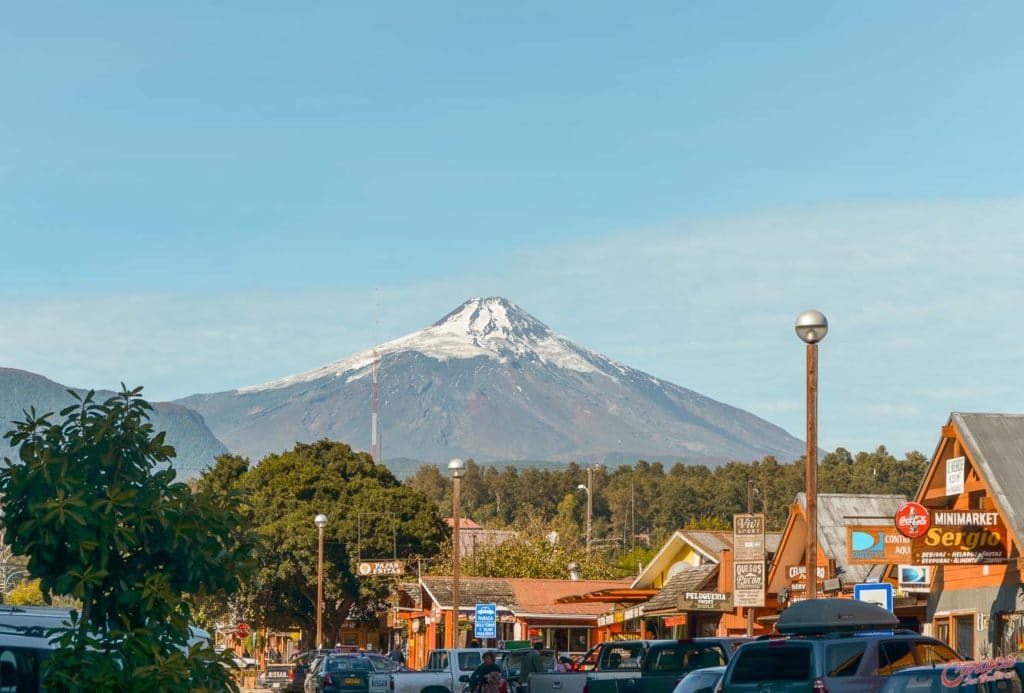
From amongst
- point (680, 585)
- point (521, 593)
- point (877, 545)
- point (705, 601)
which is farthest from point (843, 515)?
point (521, 593)

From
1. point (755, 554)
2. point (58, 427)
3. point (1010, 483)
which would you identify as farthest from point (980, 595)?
point (58, 427)

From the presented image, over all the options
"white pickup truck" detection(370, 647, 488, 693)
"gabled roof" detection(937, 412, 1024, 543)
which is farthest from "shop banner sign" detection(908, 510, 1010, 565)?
"white pickup truck" detection(370, 647, 488, 693)

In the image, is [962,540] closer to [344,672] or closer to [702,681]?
[702,681]

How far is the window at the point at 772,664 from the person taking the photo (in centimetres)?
1992

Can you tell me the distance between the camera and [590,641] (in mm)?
73312

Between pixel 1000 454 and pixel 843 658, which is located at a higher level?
pixel 1000 454

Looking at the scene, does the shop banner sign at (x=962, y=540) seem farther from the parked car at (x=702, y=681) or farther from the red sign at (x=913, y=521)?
the parked car at (x=702, y=681)

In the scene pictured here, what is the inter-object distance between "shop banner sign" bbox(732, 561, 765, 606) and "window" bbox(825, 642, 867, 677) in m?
20.9

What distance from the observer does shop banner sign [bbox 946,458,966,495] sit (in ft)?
123

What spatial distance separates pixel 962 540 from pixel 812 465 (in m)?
12.0

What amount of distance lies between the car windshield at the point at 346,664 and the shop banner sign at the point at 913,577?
14.2m

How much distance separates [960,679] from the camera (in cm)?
1647

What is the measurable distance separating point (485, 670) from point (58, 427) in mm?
18259

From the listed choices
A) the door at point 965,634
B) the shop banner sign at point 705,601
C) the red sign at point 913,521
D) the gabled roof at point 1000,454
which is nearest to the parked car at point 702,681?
the red sign at point 913,521
